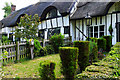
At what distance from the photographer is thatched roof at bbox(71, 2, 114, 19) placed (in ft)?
35.7

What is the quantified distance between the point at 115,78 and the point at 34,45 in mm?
6347

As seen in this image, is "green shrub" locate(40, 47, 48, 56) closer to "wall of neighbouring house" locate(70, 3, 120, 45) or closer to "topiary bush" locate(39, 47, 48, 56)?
"topiary bush" locate(39, 47, 48, 56)

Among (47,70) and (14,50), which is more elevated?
(14,50)

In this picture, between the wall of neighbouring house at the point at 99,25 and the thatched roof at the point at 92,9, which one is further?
the wall of neighbouring house at the point at 99,25

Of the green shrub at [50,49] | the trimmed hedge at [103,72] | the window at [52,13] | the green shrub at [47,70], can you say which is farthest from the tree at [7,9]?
the trimmed hedge at [103,72]

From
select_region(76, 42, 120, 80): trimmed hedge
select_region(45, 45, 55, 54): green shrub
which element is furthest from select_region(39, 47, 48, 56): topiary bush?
select_region(76, 42, 120, 80): trimmed hedge

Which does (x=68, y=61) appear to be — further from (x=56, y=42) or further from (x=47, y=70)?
(x=56, y=42)

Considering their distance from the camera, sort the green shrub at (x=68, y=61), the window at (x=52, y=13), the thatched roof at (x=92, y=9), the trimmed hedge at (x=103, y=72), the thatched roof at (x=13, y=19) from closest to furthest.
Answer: the trimmed hedge at (x=103, y=72) → the green shrub at (x=68, y=61) → the thatched roof at (x=92, y=9) → the window at (x=52, y=13) → the thatched roof at (x=13, y=19)

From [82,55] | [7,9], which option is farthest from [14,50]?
[7,9]

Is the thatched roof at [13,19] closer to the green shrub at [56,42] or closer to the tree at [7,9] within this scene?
the green shrub at [56,42]

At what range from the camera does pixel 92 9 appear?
479 inches

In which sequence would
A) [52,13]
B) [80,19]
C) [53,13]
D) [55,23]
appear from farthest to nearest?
[52,13], [53,13], [55,23], [80,19]

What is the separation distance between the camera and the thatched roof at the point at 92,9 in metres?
10.9

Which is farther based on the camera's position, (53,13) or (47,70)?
(53,13)
